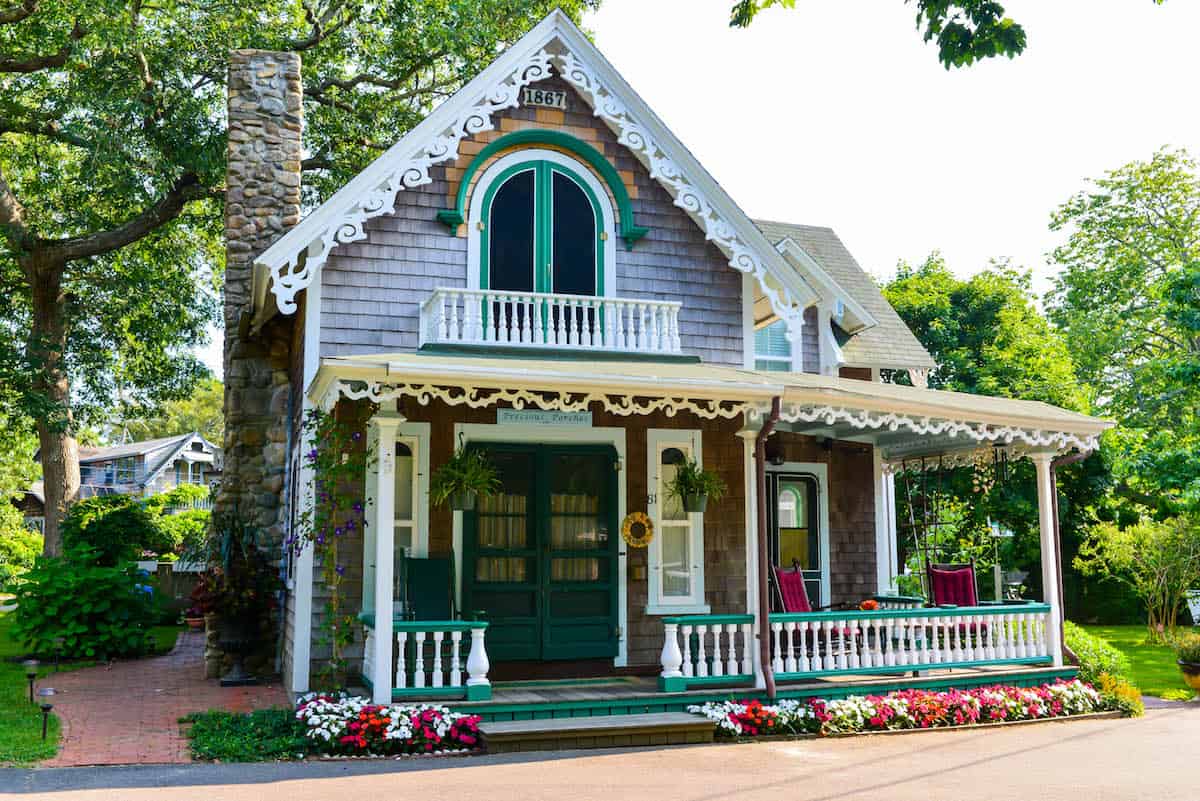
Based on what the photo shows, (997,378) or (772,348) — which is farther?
(997,378)

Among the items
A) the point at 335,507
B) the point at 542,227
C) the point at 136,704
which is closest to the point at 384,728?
the point at 335,507

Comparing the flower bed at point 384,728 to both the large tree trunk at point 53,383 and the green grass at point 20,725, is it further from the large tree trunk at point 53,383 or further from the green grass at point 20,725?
the large tree trunk at point 53,383

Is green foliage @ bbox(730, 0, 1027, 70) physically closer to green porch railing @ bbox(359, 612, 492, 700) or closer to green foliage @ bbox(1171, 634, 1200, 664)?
green porch railing @ bbox(359, 612, 492, 700)

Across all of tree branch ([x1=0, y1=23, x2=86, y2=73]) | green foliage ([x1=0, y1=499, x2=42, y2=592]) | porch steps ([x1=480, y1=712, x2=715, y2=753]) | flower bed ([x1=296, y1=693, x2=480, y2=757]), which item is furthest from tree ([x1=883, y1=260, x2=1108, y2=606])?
green foliage ([x1=0, y1=499, x2=42, y2=592])

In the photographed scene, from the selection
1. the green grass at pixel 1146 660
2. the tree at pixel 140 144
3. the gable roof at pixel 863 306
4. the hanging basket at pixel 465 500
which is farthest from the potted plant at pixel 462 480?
the tree at pixel 140 144

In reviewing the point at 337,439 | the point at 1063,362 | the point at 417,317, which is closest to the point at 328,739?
the point at 337,439

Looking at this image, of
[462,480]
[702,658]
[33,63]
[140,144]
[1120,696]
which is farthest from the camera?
[33,63]

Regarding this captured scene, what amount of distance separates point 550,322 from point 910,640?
4.86m

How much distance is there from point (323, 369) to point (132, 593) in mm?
7601

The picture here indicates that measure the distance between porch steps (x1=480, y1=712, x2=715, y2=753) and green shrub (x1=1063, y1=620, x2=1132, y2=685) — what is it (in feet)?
15.7

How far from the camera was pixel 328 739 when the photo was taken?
316 inches

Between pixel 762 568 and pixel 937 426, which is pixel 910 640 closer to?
pixel 762 568

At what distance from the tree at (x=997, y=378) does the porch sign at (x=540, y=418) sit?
1089 cm

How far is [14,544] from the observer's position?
110ft
